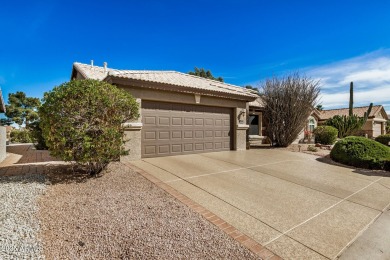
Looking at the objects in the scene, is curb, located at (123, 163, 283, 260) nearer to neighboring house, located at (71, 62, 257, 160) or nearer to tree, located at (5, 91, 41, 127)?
neighboring house, located at (71, 62, 257, 160)

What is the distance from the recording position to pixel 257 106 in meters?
15.0

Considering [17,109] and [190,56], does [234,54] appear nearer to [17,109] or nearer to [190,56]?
[190,56]

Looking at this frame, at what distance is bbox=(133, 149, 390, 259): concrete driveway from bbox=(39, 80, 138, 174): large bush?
5.51 feet

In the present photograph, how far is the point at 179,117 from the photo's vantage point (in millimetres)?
9195

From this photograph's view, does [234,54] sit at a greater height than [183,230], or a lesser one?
greater

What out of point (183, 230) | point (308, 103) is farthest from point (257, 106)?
point (183, 230)

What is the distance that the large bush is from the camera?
481 cm

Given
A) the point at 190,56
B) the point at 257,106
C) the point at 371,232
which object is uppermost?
the point at 190,56

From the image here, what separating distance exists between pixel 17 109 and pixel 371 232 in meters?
32.4

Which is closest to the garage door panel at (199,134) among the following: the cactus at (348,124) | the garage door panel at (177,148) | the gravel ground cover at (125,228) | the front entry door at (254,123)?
the garage door panel at (177,148)

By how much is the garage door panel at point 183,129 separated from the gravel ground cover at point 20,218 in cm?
413

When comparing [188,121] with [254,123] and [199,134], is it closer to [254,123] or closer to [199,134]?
[199,134]

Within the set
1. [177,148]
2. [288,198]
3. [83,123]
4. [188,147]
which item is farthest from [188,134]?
[288,198]

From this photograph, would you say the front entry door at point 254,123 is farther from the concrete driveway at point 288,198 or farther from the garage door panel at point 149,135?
the garage door panel at point 149,135
